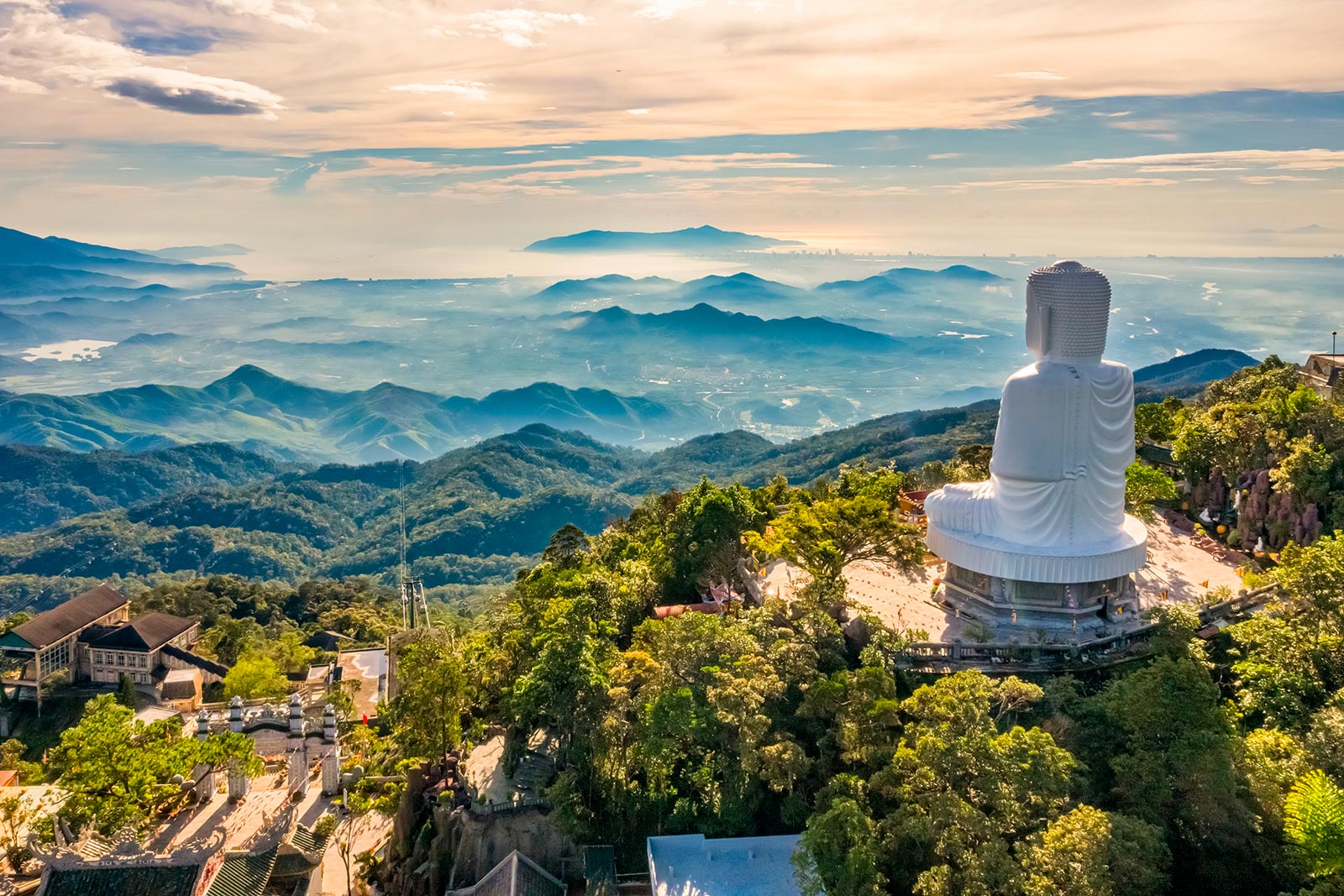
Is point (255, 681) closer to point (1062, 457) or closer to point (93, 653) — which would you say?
point (93, 653)

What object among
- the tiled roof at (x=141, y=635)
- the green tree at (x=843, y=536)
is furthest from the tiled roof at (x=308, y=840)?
the tiled roof at (x=141, y=635)

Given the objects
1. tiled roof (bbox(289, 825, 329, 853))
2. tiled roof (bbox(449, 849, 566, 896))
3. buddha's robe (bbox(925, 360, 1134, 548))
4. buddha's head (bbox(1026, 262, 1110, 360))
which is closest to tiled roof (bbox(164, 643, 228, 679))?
tiled roof (bbox(289, 825, 329, 853))

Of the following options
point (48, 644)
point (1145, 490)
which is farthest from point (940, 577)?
point (48, 644)

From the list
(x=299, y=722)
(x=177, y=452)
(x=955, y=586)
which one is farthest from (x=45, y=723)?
(x=177, y=452)

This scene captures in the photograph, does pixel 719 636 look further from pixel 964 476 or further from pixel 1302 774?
pixel 964 476

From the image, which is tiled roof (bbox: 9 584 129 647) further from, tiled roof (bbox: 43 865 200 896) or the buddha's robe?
the buddha's robe

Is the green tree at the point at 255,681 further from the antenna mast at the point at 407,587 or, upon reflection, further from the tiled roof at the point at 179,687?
the antenna mast at the point at 407,587
